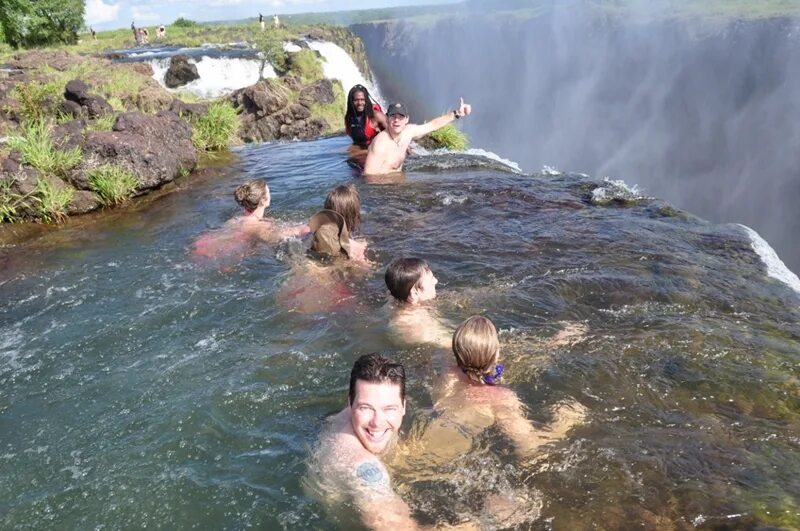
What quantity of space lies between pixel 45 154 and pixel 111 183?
1058mm

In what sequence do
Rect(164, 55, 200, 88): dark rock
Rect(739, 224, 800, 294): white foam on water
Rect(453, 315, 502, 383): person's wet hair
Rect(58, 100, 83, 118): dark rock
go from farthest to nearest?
Rect(164, 55, 200, 88): dark rock → Rect(58, 100, 83, 118): dark rock → Rect(739, 224, 800, 294): white foam on water → Rect(453, 315, 502, 383): person's wet hair

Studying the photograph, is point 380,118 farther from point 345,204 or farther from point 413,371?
point 413,371

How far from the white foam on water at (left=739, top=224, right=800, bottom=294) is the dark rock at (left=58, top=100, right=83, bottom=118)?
12261mm

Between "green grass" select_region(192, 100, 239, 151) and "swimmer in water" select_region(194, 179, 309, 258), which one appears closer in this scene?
"swimmer in water" select_region(194, 179, 309, 258)

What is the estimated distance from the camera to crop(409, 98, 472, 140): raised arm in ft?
28.3

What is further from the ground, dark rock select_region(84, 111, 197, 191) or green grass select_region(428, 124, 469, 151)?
dark rock select_region(84, 111, 197, 191)

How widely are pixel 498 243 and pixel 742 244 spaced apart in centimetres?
269

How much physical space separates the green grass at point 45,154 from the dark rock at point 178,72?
59.0 feet

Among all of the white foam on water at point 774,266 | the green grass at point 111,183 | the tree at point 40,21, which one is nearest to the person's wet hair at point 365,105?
the green grass at point 111,183

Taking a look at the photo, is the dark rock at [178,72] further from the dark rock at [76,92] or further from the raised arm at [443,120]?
the raised arm at [443,120]

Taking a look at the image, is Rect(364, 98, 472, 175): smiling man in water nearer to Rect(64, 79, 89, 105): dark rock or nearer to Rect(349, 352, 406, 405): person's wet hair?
Rect(64, 79, 89, 105): dark rock

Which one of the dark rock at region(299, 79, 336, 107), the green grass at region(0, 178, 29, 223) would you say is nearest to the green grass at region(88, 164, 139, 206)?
the green grass at region(0, 178, 29, 223)

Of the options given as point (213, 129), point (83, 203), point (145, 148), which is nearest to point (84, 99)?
point (213, 129)

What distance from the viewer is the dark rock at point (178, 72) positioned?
25.7 m
